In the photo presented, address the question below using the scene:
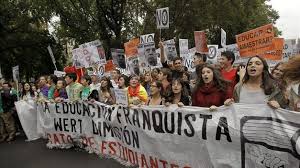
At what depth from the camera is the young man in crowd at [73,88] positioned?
401 inches

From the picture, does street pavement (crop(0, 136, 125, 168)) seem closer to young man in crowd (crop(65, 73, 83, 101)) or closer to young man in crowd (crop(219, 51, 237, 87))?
young man in crowd (crop(65, 73, 83, 101))

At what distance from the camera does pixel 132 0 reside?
28.1 metres

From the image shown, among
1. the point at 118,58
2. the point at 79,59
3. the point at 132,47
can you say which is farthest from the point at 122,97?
the point at 118,58

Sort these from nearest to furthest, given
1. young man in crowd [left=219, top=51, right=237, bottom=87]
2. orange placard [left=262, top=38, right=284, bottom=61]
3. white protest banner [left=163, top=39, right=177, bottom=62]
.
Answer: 1. young man in crowd [left=219, top=51, right=237, bottom=87]
2. orange placard [left=262, top=38, right=284, bottom=61]
3. white protest banner [left=163, top=39, right=177, bottom=62]

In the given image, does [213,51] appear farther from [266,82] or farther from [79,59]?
[266,82]

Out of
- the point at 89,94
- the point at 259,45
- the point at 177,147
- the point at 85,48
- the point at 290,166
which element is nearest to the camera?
the point at 290,166

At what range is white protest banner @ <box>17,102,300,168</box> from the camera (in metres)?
4.97

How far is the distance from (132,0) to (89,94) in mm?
18871

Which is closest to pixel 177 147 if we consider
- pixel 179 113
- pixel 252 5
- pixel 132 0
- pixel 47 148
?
pixel 179 113

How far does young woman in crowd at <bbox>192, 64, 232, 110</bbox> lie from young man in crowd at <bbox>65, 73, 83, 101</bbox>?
3873 millimetres

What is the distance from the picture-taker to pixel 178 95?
717cm

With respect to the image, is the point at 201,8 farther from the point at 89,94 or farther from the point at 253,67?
the point at 253,67

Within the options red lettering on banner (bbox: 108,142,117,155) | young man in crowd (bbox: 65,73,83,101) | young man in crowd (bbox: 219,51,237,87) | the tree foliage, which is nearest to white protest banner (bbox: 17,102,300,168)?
red lettering on banner (bbox: 108,142,117,155)

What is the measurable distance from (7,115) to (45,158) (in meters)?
4.06
